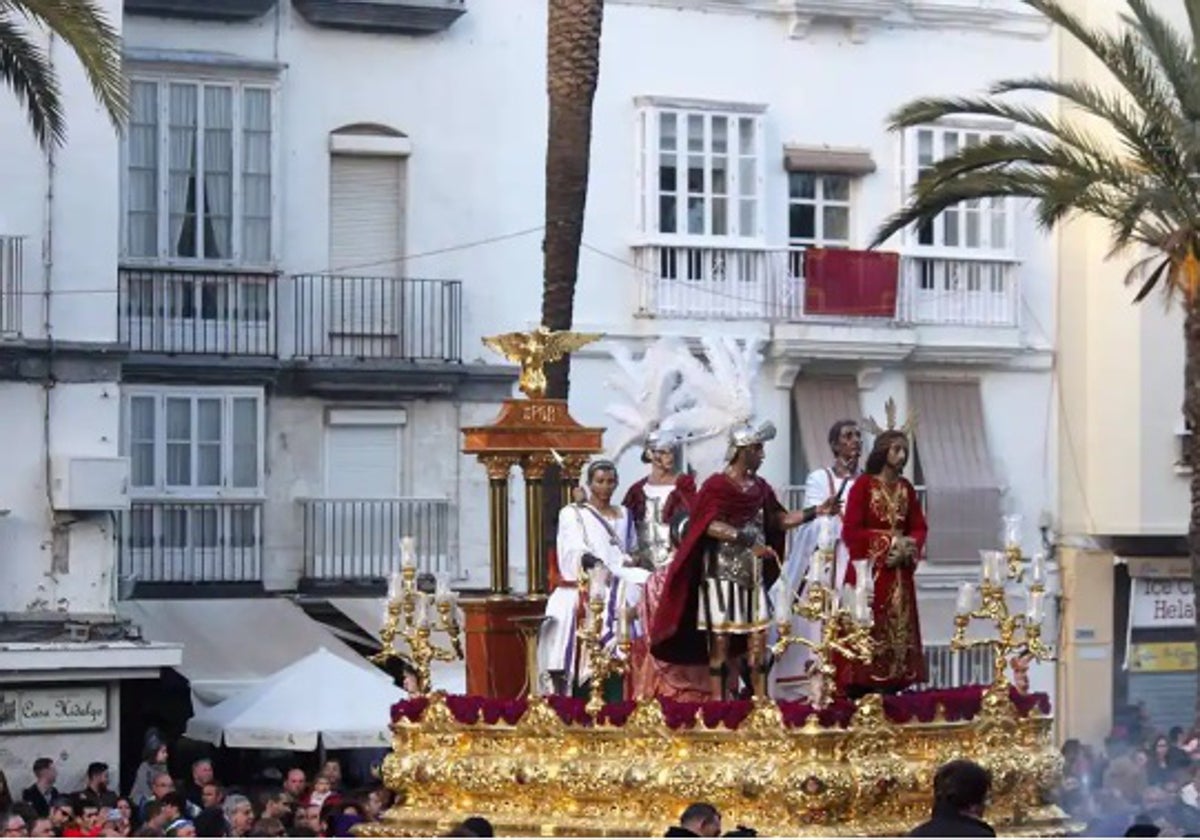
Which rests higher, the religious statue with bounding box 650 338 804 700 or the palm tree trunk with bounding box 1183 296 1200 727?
the palm tree trunk with bounding box 1183 296 1200 727

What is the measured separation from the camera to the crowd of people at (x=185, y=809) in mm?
21156

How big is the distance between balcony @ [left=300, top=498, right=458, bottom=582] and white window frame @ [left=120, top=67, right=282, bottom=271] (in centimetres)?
249

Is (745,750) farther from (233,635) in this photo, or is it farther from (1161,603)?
(1161,603)

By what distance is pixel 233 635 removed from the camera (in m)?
32.4

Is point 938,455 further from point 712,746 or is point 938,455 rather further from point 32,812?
point 712,746

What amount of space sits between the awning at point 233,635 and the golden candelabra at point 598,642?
1303cm

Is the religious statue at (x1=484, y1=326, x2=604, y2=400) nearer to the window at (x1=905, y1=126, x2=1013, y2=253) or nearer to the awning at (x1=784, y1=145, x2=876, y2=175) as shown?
the awning at (x1=784, y1=145, x2=876, y2=175)

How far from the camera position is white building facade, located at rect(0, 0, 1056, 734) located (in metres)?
33.0

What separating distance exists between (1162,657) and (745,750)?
21651 mm

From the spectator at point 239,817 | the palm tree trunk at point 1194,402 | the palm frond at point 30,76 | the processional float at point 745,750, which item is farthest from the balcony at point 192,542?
the processional float at point 745,750

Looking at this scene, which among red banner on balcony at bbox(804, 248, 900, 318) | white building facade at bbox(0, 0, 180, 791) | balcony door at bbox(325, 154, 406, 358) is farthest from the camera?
red banner on balcony at bbox(804, 248, 900, 318)

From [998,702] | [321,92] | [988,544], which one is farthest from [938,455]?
[998,702]

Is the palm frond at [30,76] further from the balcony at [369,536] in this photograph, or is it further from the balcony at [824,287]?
the balcony at [824,287]

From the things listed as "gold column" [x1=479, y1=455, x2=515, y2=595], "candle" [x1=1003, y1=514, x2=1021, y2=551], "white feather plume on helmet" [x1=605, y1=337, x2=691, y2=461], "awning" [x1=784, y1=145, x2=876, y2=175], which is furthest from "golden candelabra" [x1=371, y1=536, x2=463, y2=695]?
"awning" [x1=784, y1=145, x2=876, y2=175]
